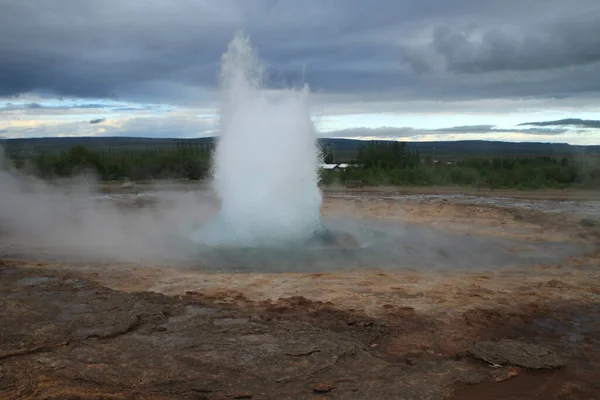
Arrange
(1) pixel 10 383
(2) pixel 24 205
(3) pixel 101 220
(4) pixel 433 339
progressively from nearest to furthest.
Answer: (1) pixel 10 383 → (4) pixel 433 339 → (3) pixel 101 220 → (2) pixel 24 205

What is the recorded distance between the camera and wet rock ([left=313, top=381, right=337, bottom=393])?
415 cm

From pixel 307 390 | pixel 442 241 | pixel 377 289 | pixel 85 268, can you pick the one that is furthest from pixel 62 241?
pixel 307 390

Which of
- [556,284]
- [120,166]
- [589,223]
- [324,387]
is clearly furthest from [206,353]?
[120,166]

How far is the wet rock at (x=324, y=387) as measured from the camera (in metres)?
4.15

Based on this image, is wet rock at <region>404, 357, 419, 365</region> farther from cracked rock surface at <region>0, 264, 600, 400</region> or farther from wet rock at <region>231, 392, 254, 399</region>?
wet rock at <region>231, 392, 254, 399</region>

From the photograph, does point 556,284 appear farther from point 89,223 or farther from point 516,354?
point 89,223

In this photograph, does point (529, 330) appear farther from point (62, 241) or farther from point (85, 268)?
point (62, 241)

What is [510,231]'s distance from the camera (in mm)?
12648

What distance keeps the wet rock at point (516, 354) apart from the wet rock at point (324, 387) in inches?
58.0

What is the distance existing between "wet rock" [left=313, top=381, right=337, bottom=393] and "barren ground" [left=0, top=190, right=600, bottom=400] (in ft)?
0.04

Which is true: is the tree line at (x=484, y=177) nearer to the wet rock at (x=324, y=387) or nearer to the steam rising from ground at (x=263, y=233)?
the steam rising from ground at (x=263, y=233)

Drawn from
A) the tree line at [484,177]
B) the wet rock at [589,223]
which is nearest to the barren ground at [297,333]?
the wet rock at [589,223]

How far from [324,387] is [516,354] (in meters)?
1.92

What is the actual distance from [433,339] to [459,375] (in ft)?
2.72
